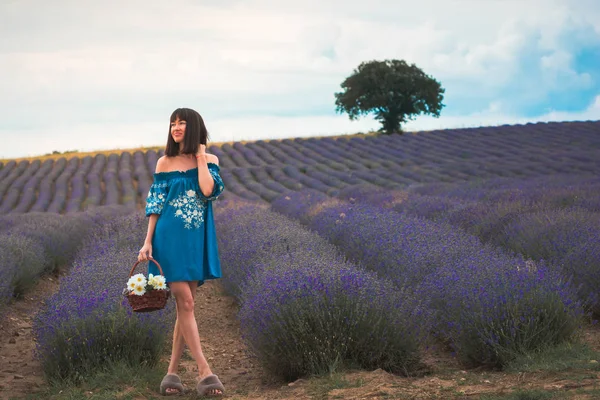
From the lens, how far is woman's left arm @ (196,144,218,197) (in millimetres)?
4148

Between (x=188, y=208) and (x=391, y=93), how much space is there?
1328 inches

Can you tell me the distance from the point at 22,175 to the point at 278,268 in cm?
2377

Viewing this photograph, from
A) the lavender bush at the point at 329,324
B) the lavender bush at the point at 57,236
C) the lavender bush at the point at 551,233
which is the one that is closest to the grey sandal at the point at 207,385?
the lavender bush at the point at 329,324

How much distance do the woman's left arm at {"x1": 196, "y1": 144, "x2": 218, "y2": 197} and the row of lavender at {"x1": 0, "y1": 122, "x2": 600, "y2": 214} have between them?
47.1 ft

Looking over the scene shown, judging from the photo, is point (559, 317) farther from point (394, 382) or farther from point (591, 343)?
point (394, 382)

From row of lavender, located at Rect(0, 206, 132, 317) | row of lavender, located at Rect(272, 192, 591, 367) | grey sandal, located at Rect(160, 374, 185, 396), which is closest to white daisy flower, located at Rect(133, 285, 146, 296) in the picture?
grey sandal, located at Rect(160, 374, 185, 396)

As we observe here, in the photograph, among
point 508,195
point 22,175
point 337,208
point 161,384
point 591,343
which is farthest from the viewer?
point 22,175

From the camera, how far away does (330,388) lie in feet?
12.5

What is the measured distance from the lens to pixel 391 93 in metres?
36.9

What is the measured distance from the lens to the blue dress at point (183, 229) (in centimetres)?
408

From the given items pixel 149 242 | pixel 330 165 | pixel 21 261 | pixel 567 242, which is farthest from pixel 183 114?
pixel 330 165

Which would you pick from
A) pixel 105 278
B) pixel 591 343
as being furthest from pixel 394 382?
pixel 105 278

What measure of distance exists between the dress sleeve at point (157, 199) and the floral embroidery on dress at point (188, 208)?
0.24ft

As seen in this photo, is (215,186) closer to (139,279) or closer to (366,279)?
(139,279)
